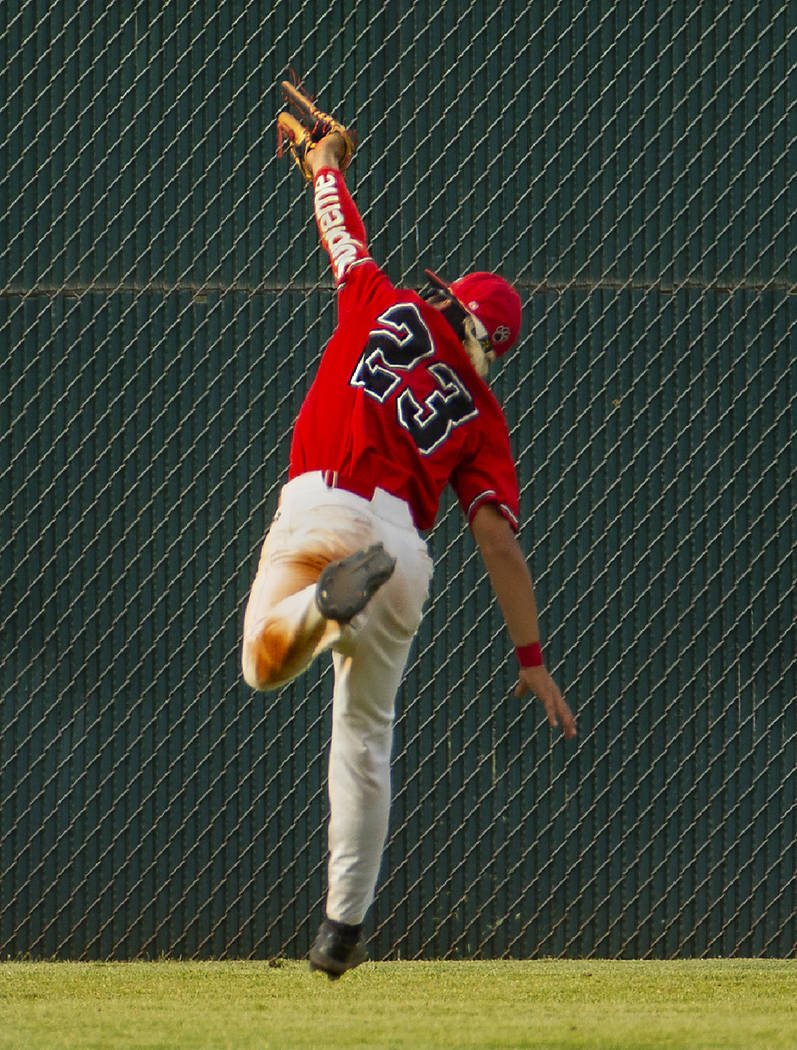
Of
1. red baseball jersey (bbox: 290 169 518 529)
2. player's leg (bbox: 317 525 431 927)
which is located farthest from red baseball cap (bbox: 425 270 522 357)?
player's leg (bbox: 317 525 431 927)

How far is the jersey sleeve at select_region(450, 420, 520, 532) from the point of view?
168 inches

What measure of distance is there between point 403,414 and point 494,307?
476mm

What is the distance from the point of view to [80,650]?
623 centimetres

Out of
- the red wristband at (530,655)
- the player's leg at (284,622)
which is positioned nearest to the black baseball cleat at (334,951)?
the player's leg at (284,622)

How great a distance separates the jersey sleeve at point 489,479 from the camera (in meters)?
4.26

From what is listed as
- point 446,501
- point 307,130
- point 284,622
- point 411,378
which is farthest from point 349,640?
point 446,501

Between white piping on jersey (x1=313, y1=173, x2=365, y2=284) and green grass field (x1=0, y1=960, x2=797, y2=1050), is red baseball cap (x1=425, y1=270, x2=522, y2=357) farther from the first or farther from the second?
green grass field (x1=0, y1=960, x2=797, y2=1050)

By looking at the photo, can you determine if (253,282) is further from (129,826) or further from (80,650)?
(129,826)

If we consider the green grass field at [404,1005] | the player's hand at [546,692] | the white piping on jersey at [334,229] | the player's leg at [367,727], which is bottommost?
the green grass field at [404,1005]

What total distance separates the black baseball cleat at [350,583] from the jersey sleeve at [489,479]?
1.86ft

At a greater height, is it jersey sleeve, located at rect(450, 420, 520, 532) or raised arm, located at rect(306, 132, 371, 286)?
raised arm, located at rect(306, 132, 371, 286)

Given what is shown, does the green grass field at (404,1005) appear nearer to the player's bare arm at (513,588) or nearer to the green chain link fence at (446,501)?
the green chain link fence at (446,501)

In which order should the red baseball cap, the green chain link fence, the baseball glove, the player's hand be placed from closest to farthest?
the player's hand < the red baseball cap < the baseball glove < the green chain link fence

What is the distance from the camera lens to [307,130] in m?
4.74
